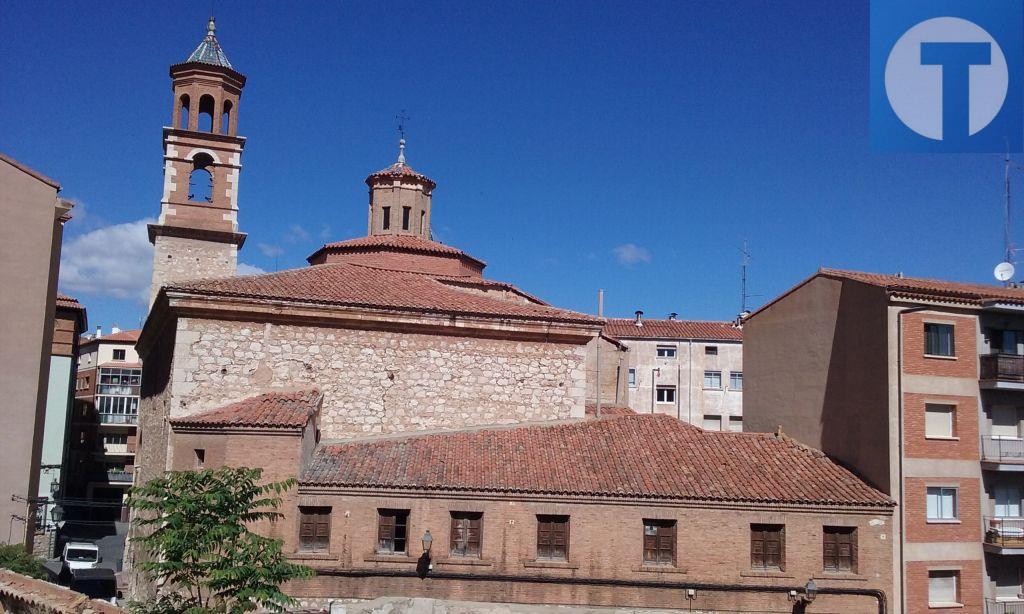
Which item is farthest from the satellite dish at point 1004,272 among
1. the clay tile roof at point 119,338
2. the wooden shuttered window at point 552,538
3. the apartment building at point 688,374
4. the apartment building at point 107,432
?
the clay tile roof at point 119,338

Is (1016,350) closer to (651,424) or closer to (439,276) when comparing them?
(651,424)

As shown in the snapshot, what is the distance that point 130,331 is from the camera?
61.3 metres

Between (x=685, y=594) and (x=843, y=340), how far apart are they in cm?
711

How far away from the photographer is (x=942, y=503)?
58.7 feet

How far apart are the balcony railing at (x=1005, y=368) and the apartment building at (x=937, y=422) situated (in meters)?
0.02

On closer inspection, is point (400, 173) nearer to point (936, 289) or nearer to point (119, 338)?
point (936, 289)

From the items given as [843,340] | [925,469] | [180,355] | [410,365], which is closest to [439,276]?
[410,365]

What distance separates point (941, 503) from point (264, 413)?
46.8 feet

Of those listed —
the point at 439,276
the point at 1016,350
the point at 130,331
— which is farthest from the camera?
the point at 130,331

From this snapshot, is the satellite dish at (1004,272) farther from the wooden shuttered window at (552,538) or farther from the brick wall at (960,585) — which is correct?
the wooden shuttered window at (552,538)

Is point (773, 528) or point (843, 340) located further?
point (843, 340)

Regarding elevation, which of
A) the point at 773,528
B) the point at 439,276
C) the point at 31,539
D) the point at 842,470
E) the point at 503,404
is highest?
the point at 439,276

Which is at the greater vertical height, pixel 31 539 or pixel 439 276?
pixel 439 276

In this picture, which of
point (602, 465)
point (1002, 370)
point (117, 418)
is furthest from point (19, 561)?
point (117, 418)
